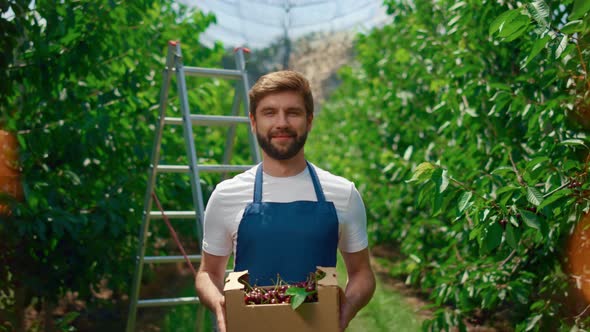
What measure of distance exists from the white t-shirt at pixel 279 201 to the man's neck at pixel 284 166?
2 cm

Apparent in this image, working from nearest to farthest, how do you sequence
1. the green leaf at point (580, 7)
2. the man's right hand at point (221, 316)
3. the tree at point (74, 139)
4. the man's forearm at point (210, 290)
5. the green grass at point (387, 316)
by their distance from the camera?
the green leaf at point (580, 7) → the man's right hand at point (221, 316) → the man's forearm at point (210, 290) → the tree at point (74, 139) → the green grass at point (387, 316)

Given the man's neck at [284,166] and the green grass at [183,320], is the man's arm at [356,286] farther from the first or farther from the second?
the green grass at [183,320]

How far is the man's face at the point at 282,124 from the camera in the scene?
6.38ft

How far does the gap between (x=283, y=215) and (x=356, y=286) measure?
31 centimetres

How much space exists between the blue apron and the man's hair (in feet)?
1.07

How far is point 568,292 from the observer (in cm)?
334

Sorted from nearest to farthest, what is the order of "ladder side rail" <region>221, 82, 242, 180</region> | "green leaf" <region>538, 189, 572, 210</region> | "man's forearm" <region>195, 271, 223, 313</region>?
"man's forearm" <region>195, 271, 223, 313</region> < "green leaf" <region>538, 189, 572, 210</region> < "ladder side rail" <region>221, 82, 242, 180</region>

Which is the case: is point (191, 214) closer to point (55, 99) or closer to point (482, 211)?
point (55, 99)

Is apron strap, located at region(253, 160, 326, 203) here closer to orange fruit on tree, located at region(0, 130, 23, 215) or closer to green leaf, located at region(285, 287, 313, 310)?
green leaf, located at region(285, 287, 313, 310)

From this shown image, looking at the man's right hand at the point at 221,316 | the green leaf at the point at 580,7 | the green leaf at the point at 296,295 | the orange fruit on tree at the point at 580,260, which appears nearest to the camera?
the green leaf at the point at 580,7

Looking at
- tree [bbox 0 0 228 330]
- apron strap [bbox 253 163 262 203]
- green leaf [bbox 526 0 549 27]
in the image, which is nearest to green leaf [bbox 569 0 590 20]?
green leaf [bbox 526 0 549 27]

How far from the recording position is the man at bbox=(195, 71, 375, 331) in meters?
1.92

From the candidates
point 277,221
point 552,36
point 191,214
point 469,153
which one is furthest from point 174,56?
point 552,36

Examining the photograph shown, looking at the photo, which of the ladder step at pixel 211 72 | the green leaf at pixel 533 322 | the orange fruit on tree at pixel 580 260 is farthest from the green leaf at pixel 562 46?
the ladder step at pixel 211 72
